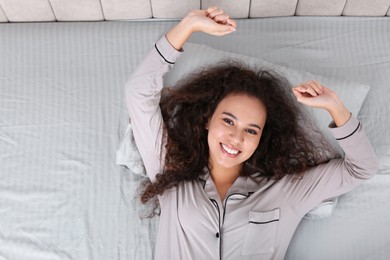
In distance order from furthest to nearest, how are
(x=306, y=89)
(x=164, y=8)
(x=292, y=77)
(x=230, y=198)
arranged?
(x=164, y=8) < (x=292, y=77) < (x=230, y=198) < (x=306, y=89)

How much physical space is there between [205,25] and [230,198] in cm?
46

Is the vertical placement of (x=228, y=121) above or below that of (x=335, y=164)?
above

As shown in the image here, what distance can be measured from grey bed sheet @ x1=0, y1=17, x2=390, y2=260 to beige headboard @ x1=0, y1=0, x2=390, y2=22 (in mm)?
27

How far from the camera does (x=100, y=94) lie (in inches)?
65.4

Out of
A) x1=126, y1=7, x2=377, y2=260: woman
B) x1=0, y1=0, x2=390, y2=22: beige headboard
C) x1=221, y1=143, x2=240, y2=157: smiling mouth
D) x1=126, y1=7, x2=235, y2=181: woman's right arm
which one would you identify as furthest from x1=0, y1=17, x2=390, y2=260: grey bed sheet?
x1=221, y1=143, x2=240, y2=157: smiling mouth

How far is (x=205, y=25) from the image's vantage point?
1272 millimetres

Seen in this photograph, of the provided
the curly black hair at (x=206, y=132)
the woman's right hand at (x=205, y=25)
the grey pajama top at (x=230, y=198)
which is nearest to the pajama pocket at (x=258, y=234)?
the grey pajama top at (x=230, y=198)

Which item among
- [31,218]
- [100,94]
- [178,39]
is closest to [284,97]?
[178,39]

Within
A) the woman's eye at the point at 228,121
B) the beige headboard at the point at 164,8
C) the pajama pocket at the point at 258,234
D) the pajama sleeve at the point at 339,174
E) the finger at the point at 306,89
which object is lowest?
the pajama pocket at the point at 258,234

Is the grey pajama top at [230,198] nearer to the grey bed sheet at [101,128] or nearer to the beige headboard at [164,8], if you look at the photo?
the grey bed sheet at [101,128]

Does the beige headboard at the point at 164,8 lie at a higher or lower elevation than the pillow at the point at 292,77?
higher

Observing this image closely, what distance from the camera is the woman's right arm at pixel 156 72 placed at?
1.28 m

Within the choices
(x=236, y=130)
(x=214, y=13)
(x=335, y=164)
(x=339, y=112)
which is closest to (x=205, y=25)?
(x=214, y=13)

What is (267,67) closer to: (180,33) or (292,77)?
(292,77)
